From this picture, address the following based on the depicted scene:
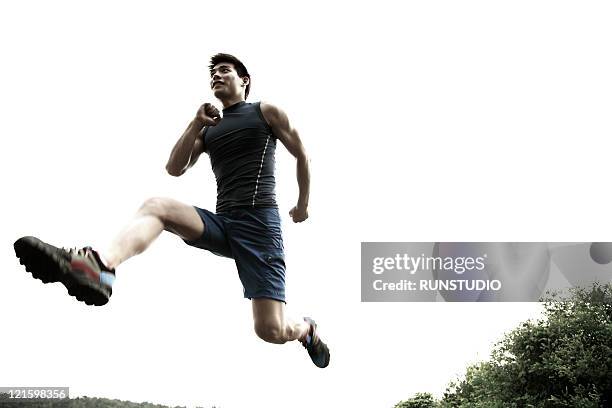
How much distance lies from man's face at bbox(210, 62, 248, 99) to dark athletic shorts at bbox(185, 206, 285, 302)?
0.77 meters

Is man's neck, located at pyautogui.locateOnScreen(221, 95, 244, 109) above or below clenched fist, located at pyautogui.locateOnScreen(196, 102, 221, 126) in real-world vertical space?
above

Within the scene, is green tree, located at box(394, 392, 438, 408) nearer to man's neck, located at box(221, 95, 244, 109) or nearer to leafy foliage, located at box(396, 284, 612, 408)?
leafy foliage, located at box(396, 284, 612, 408)

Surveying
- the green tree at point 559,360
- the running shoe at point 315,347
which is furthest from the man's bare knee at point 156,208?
the green tree at point 559,360

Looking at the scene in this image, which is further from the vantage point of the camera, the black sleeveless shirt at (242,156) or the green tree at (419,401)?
the green tree at (419,401)

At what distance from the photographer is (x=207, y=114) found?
4.61 m

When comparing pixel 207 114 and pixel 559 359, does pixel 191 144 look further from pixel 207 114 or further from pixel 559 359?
pixel 559 359

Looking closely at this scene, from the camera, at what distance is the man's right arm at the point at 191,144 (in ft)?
15.1

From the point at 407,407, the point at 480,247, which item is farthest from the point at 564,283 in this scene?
the point at 407,407

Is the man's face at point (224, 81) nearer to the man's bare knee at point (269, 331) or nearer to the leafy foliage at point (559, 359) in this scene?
the man's bare knee at point (269, 331)

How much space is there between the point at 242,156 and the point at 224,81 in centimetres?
51

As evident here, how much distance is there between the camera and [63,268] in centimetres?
361

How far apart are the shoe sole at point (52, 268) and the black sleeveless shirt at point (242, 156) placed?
139 centimetres

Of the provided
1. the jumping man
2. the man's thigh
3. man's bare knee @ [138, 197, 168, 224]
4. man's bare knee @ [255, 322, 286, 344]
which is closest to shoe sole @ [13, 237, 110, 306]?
man's bare knee @ [138, 197, 168, 224]

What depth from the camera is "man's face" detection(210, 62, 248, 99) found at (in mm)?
4996
